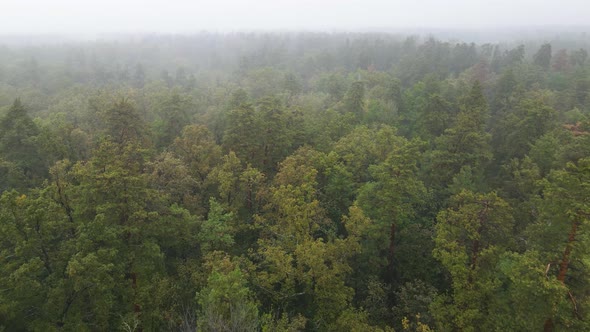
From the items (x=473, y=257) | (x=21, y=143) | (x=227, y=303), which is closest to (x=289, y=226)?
(x=227, y=303)

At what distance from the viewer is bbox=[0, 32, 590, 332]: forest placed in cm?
1664

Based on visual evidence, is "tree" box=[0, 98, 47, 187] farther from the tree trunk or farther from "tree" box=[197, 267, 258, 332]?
the tree trunk

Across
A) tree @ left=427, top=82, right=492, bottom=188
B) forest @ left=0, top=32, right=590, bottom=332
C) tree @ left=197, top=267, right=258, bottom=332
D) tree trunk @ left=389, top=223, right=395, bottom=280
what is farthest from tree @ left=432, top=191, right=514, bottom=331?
tree @ left=427, top=82, right=492, bottom=188

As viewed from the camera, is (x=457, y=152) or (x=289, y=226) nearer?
(x=289, y=226)

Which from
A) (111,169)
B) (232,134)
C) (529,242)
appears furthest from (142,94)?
(529,242)

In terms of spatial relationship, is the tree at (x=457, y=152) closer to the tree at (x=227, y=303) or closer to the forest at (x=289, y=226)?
the forest at (x=289, y=226)

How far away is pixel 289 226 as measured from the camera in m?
23.5

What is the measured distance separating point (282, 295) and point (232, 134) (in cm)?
1596

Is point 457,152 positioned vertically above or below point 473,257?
above

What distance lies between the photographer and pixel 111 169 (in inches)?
800

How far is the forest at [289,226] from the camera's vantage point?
1664 centimetres

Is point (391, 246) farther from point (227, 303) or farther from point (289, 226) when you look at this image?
point (227, 303)

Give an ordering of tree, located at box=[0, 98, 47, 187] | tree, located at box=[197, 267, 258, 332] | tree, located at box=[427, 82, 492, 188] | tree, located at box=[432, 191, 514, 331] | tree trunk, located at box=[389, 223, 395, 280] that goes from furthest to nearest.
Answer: tree, located at box=[427, 82, 492, 188]
tree, located at box=[0, 98, 47, 187]
tree trunk, located at box=[389, 223, 395, 280]
tree, located at box=[432, 191, 514, 331]
tree, located at box=[197, 267, 258, 332]

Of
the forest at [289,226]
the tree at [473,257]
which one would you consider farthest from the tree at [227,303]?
the tree at [473,257]
